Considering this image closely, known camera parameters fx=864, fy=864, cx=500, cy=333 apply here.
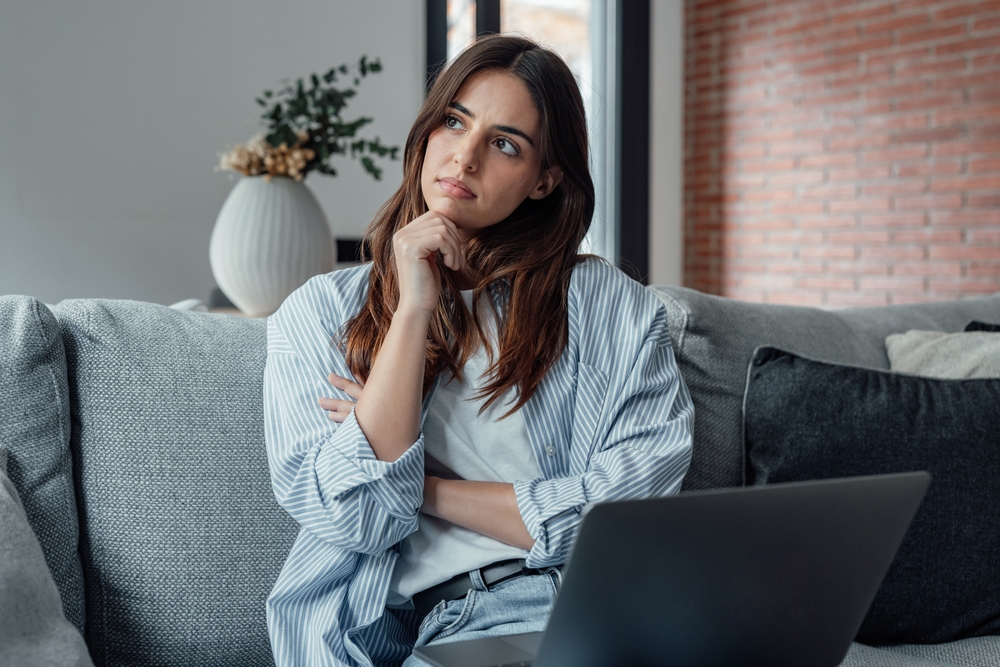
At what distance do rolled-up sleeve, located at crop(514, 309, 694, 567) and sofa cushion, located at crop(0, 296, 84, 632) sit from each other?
587 mm

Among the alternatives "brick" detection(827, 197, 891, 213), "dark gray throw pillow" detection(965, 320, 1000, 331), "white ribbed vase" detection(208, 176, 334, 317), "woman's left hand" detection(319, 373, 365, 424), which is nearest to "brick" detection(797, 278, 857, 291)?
"brick" detection(827, 197, 891, 213)

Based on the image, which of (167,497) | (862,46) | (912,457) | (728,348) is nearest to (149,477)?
(167,497)

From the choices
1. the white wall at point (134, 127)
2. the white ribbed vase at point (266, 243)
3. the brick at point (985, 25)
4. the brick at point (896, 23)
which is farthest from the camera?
the brick at point (896, 23)

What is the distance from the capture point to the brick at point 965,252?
12.1 feet

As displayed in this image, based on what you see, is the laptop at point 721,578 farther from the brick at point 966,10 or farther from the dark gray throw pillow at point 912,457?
the brick at point 966,10

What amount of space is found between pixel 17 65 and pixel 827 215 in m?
3.46

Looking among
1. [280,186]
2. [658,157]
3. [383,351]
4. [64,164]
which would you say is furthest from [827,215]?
[383,351]

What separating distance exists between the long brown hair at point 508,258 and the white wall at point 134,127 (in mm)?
1743

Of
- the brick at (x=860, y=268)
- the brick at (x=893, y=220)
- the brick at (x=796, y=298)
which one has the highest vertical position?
the brick at (x=893, y=220)

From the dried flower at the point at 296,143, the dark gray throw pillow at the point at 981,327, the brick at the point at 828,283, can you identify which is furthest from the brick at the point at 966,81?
the dried flower at the point at 296,143

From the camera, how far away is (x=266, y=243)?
192 cm

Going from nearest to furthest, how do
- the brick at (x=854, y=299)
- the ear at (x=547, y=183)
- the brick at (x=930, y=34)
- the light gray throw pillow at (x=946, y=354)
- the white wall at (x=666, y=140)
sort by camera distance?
1. the ear at (x=547, y=183)
2. the light gray throw pillow at (x=946, y=354)
3. the brick at (x=930, y=34)
4. the brick at (x=854, y=299)
5. the white wall at (x=666, y=140)

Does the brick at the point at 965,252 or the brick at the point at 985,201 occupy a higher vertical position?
the brick at the point at 985,201

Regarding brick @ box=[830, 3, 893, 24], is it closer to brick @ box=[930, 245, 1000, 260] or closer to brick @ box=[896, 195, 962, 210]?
brick @ box=[896, 195, 962, 210]
